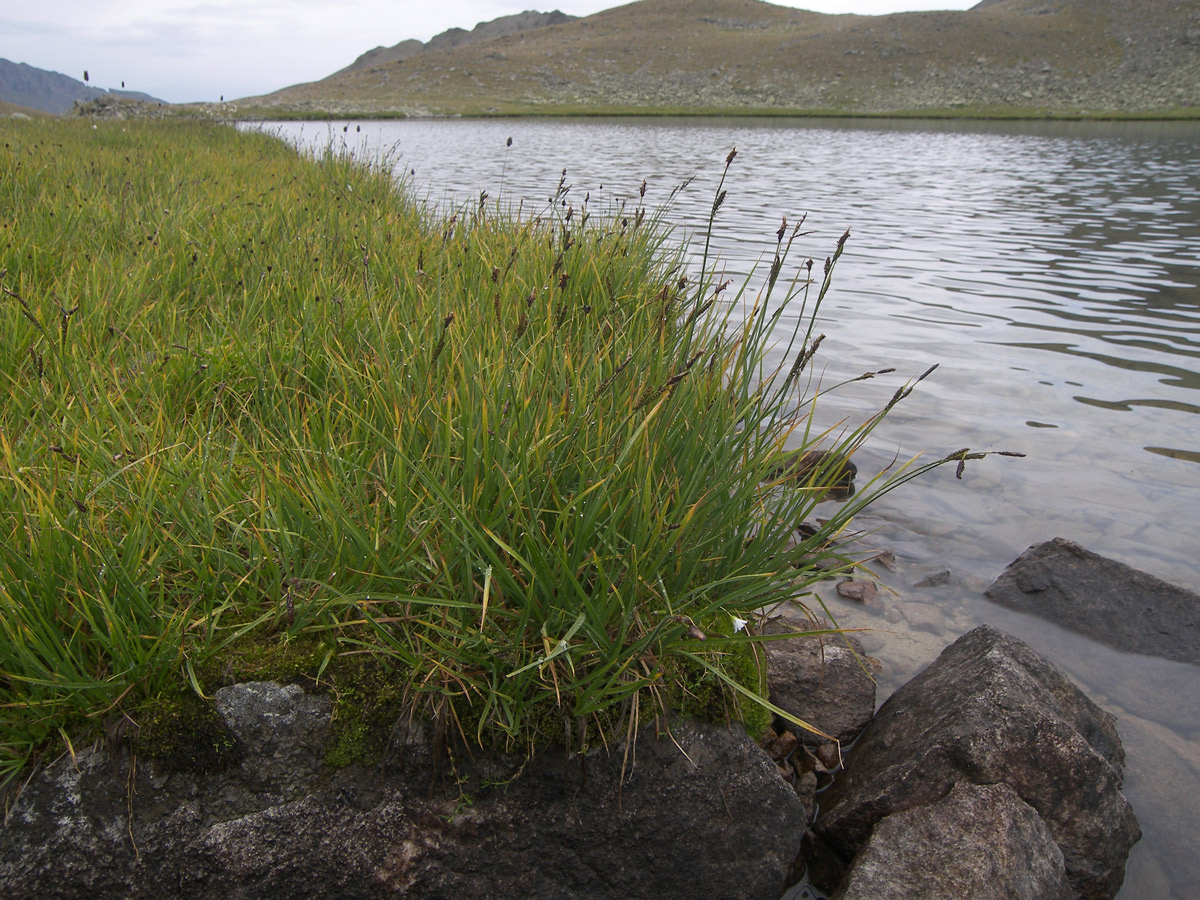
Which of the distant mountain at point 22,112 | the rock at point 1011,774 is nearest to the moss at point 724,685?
the rock at point 1011,774

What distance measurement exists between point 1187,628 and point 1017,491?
1.78 meters

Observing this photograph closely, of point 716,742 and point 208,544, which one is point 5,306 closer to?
point 208,544

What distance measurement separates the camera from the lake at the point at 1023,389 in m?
3.93

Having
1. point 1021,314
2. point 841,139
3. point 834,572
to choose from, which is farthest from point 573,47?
point 834,572

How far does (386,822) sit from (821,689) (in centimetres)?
186

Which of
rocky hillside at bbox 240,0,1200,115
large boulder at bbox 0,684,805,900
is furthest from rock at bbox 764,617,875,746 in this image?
rocky hillside at bbox 240,0,1200,115

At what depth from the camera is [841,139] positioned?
171 ft

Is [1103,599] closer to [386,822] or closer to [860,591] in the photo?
[860,591]

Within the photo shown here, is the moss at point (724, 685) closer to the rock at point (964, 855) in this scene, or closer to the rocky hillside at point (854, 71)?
the rock at point (964, 855)

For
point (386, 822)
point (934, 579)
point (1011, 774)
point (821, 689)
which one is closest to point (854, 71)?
point (934, 579)

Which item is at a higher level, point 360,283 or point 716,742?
point 360,283

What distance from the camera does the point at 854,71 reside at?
98.8 meters

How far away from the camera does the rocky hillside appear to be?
279 ft

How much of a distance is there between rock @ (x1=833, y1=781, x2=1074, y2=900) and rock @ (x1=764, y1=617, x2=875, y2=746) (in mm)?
664
